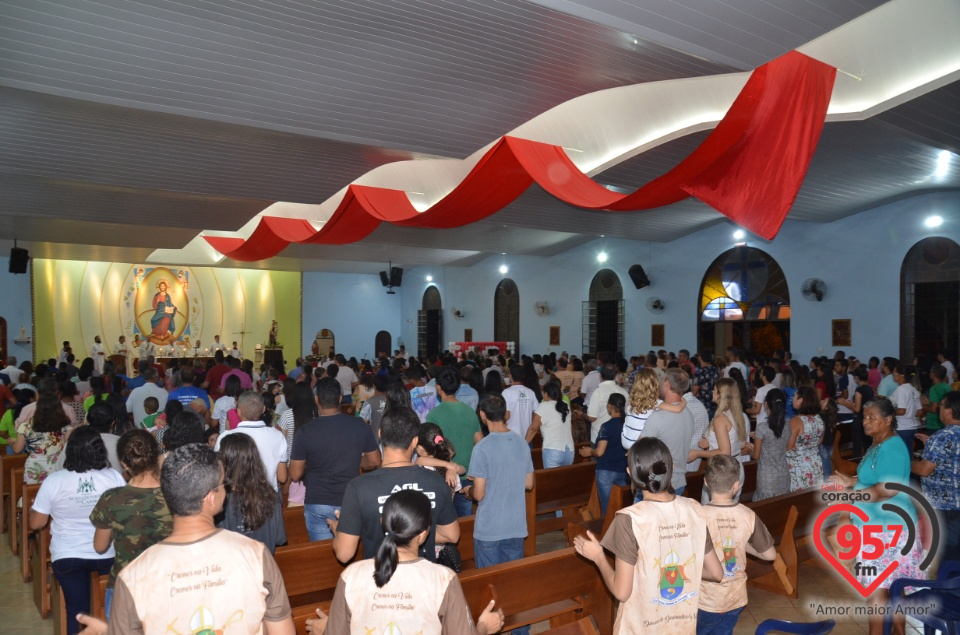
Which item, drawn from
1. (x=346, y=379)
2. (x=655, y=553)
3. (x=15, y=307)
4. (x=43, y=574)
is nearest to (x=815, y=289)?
(x=346, y=379)

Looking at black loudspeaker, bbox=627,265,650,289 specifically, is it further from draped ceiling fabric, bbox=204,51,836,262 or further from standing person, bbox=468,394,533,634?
standing person, bbox=468,394,533,634

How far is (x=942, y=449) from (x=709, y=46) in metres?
2.78

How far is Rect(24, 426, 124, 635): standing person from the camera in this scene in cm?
321

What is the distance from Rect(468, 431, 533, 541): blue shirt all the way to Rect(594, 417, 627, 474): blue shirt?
1391 millimetres

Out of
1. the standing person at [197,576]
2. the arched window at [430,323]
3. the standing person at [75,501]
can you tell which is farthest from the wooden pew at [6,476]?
the arched window at [430,323]

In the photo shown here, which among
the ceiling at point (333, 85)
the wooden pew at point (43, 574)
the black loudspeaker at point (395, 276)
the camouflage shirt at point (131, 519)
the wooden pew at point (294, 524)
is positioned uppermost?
the ceiling at point (333, 85)

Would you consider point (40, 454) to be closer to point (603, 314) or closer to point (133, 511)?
point (133, 511)

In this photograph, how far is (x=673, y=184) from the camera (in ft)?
19.3

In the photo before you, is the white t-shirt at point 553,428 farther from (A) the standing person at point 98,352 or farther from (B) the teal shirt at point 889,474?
(A) the standing person at point 98,352

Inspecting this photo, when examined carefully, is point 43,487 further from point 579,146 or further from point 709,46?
point 579,146

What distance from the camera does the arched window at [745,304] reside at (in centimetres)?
1342

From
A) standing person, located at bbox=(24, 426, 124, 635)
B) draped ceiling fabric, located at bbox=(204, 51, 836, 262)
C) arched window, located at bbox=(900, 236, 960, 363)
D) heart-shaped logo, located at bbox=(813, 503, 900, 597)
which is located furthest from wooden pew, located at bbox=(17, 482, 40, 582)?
arched window, located at bbox=(900, 236, 960, 363)

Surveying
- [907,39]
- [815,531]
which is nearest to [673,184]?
[907,39]

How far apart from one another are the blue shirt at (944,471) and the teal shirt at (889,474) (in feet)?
0.98
